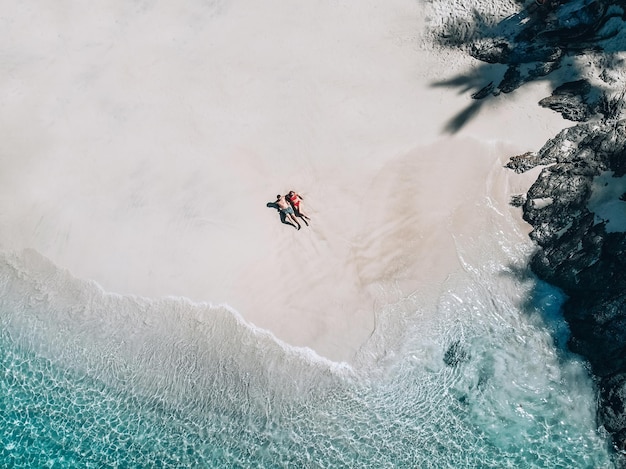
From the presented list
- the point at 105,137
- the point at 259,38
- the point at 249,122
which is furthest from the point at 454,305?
the point at 105,137

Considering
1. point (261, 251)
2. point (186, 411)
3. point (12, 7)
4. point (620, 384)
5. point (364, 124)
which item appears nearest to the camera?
point (620, 384)

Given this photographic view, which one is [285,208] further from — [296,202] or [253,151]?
[253,151]

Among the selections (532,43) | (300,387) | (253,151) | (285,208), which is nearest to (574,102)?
(532,43)

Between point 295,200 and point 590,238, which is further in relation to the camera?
point 295,200

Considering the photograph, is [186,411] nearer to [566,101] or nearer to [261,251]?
[261,251]

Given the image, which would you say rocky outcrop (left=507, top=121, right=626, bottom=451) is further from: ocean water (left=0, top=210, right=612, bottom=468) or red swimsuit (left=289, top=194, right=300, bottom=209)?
red swimsuit (left=289, top=194, right=300, bottom=209)

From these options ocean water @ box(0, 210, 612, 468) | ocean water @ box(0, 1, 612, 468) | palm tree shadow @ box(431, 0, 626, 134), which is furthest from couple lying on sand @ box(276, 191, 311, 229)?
palm tree shadow @ box(431, 0, 626, 134)

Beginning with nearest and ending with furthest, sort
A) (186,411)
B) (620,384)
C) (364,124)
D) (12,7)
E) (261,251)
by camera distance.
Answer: (620,384) < (186,411) < (261,251) < (364,124) < (12,7)
